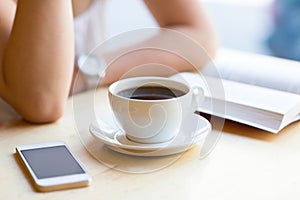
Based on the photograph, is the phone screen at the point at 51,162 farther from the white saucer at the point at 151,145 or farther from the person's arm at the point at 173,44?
the person's arm at the point at 173,44

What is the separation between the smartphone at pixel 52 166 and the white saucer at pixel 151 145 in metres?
0.06

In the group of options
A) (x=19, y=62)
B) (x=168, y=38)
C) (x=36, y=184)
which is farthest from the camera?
(x=168, y=38)

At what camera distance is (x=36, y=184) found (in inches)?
23.3

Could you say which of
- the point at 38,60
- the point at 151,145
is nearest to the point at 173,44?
the point at 38,60

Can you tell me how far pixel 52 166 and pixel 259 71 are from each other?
1.75 feet

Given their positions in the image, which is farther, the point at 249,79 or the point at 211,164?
the point at 249,79

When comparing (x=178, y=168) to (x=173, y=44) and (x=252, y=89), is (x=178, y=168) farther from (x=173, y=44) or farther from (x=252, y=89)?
(x=173, y=44)

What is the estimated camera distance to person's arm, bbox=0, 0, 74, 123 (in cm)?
83

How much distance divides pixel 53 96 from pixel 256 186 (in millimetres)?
395

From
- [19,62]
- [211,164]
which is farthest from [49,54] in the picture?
[211,164]

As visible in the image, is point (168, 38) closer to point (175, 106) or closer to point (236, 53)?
point (236, 53)

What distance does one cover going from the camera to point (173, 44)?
1.15 m

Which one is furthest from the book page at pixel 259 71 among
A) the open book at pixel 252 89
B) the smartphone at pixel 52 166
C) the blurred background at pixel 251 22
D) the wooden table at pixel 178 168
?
the blurred background at pixel 251 22

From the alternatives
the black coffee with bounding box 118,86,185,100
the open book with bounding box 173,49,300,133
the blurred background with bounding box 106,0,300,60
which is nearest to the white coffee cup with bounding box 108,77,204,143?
the black coffee with bounding box 118,86,185,100
